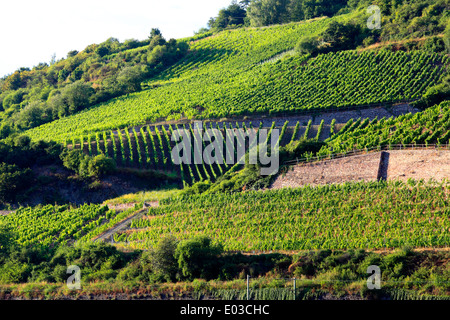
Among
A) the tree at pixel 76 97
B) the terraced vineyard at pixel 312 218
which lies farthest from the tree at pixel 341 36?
the terraced vineyard at pixel 312 218

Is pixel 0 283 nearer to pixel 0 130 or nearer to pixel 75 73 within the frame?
pixel 0 130

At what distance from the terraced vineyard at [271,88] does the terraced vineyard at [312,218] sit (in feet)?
58.7

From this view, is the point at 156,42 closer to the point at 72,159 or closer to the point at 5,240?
the point at 72,159

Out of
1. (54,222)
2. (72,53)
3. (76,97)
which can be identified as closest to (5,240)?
(54,222)

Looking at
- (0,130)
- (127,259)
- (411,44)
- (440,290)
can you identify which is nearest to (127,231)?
(127,259)

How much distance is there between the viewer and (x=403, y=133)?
39875 millimetres

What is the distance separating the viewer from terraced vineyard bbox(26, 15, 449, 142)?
182 ft

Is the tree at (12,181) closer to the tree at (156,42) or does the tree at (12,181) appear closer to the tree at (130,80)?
the tree at (130,80)

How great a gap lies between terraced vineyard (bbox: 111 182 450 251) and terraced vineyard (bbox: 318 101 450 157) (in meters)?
4.56

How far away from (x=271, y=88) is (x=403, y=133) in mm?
22477

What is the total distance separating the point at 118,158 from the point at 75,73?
43132 millimetres

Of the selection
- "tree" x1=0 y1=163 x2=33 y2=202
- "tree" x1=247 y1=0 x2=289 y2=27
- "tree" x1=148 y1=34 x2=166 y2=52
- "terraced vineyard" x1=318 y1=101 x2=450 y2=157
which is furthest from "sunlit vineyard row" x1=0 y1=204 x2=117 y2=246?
"tree" x1=247 y1=0 x2=289 y2=27

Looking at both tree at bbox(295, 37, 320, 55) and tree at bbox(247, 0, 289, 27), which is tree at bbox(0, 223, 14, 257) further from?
tree at bbox(247, 0, 289, 27)

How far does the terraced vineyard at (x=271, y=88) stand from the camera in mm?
55500
